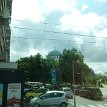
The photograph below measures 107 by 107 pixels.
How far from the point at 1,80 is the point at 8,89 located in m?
0.46

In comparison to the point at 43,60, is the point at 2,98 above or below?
below

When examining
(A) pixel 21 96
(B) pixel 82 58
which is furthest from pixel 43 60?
(A) pixel 21 96

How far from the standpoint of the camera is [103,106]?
3956 cm

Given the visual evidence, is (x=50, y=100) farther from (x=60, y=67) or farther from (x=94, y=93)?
(x=60, y=67)

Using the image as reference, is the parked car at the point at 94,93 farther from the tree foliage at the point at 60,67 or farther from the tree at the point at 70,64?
A: the tree at the point at 70,64

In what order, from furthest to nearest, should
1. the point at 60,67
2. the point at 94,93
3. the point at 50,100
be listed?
the point at 60,67 → the point at 94,93 → the point at 50,100

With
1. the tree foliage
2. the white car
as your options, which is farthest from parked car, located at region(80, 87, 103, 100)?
the tree foliage

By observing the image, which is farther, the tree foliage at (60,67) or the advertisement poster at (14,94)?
the tree foliage at (60,67)

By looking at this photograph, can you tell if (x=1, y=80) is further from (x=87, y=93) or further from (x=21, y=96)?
(x=87, y=93)

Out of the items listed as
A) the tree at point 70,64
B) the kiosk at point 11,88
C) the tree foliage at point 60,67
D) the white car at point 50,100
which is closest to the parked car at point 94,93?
the white car at point 50,100

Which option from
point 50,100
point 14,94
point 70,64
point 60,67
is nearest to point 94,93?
point 50,100

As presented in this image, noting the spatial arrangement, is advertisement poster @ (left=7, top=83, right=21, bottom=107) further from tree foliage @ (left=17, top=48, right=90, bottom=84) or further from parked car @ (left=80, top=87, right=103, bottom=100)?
tree foliage @ (left=17, top=48, right=90, bottom=84)

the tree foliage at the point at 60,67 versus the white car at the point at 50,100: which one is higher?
the tree foliage at the point at 60,67

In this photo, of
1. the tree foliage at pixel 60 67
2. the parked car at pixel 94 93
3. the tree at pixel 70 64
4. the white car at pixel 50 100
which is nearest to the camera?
the white car at pixel 50 100
